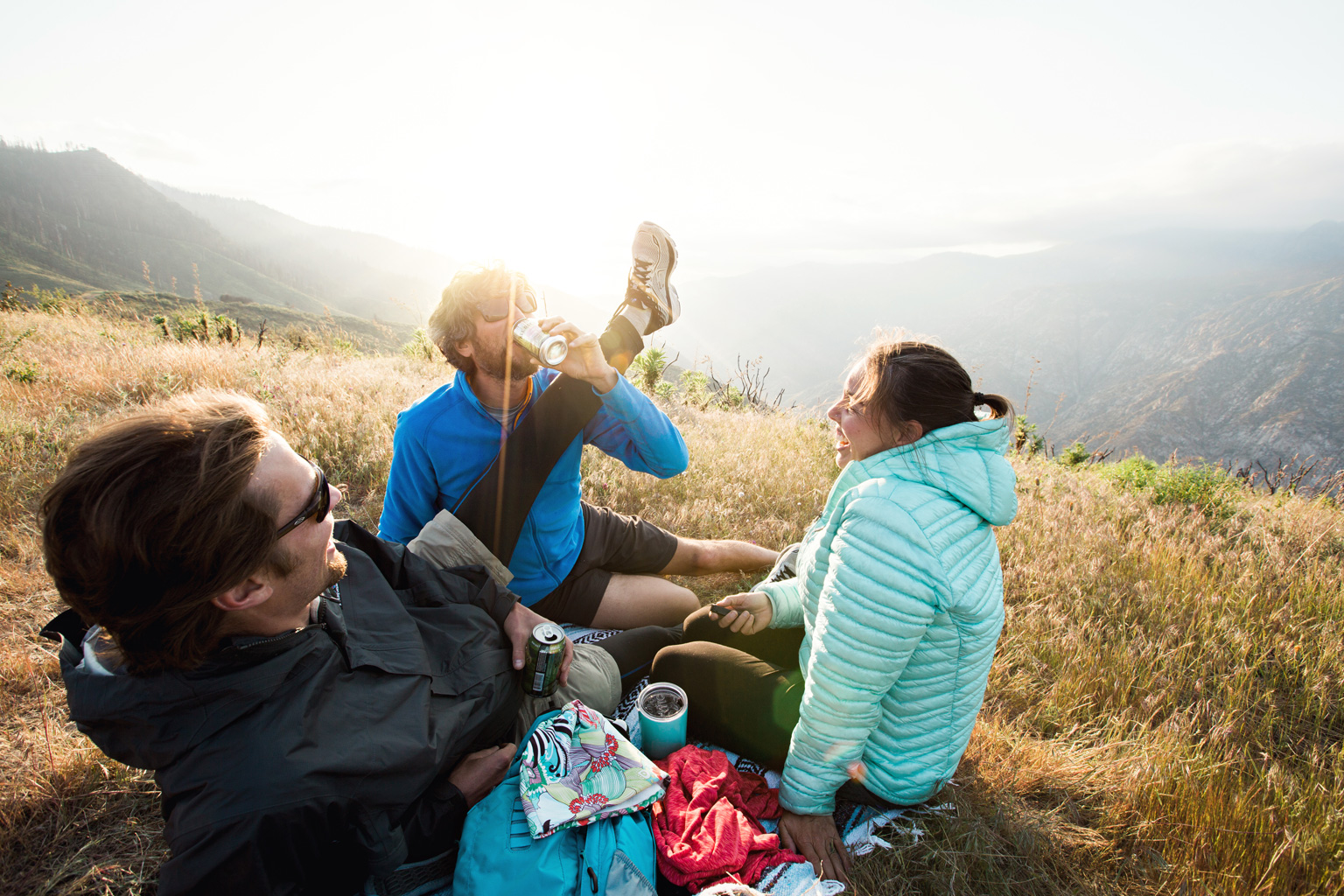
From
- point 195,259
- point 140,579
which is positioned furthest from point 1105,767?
point 195,259

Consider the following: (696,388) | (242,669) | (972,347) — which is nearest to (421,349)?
(696,388)

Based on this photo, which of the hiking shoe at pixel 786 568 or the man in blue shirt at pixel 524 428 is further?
the hiking shoe at pixel 786 568

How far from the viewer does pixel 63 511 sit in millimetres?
1276

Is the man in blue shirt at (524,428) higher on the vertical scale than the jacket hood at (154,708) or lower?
higher

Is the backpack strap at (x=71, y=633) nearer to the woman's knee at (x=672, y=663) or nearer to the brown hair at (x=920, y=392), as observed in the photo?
the woman's knee at (x=672, y=663)

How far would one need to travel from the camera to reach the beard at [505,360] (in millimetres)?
2629

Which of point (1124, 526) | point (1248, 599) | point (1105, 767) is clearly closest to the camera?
point (1105, 767)

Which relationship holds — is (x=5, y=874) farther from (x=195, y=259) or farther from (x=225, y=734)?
(x=195, y=259)

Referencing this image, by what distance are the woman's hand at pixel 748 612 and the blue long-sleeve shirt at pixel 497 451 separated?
0.85 m

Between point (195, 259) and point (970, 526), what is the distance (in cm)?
15289

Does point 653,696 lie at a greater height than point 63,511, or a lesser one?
lesser

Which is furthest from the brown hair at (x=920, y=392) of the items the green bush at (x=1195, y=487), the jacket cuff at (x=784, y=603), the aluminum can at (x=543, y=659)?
the green bush at (x=1195, y=487)

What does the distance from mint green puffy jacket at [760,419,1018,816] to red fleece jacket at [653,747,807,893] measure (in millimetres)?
161

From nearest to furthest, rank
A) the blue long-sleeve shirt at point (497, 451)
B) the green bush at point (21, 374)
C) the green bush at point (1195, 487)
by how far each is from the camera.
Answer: the blue long-sleeve shirt at point (497, 451)
the green bush at point (1195, 487)
the green bush at point (21, 374)
